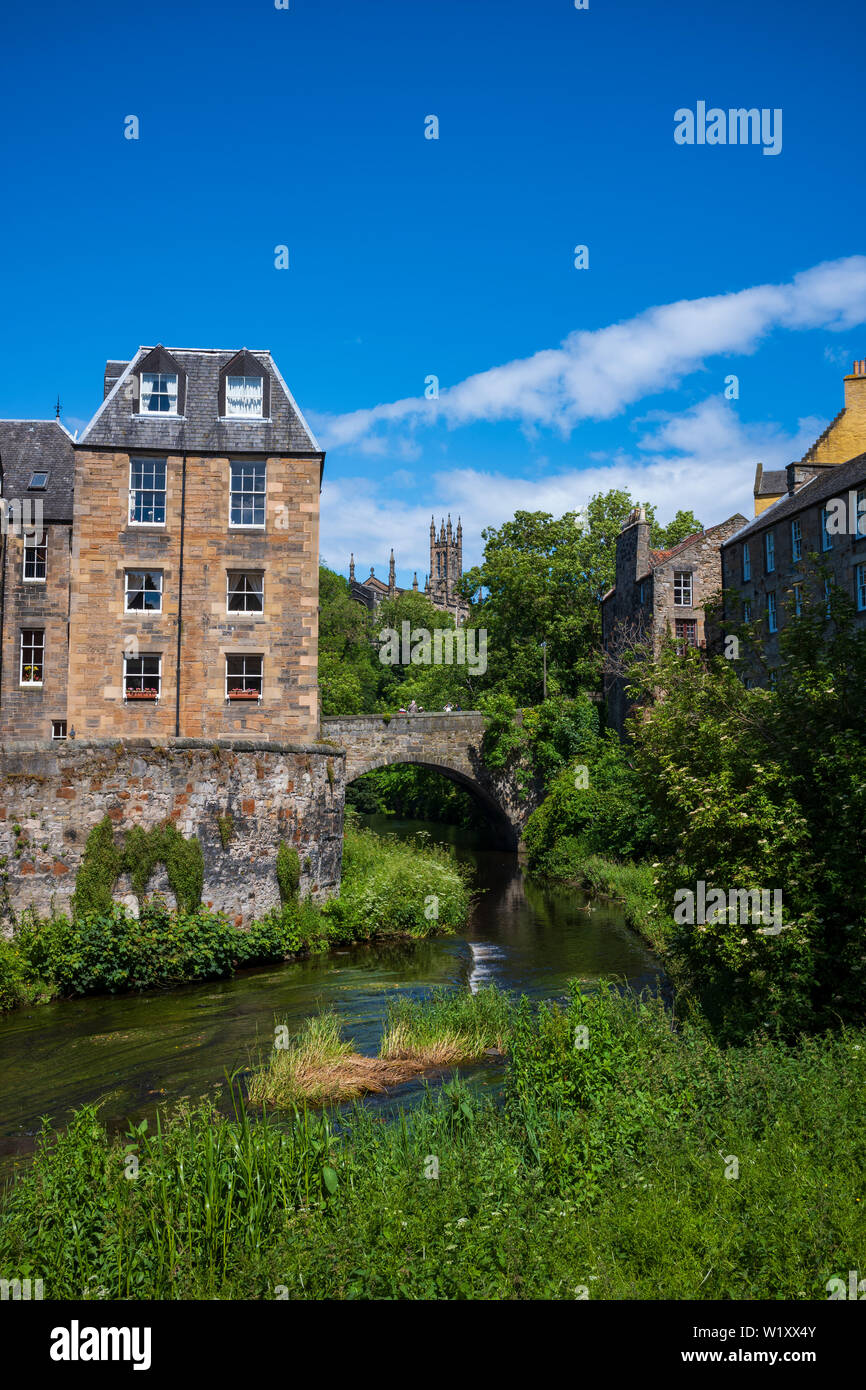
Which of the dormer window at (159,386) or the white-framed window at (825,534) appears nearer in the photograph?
the dormer window at (159,386)

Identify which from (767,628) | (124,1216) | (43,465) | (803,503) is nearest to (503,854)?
(767,628)

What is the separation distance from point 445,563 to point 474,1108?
5697 inches

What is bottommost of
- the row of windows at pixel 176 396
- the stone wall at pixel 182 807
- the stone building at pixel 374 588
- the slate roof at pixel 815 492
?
the stone wall at pixel 182 807

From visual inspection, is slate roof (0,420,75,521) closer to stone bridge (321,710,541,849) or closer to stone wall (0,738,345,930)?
stone bridge (321,710,541,849)

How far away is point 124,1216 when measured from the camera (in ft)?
24.1

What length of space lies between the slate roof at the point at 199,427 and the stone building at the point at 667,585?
17476 mm

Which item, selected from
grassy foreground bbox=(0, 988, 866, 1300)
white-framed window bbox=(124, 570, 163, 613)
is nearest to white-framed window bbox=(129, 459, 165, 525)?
white-framed window bbox=(124, 570, 163, 613)

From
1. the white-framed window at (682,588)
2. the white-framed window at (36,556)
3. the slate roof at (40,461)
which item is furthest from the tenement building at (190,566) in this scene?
the white-framed window at (682,588)

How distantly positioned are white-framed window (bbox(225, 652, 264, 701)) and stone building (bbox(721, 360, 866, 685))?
14663 mm

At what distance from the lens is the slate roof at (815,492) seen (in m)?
29.6

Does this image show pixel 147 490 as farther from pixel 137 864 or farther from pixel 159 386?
pixel 137 864

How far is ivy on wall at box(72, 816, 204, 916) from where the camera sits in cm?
1800

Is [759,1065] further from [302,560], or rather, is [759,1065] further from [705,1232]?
[302,560]

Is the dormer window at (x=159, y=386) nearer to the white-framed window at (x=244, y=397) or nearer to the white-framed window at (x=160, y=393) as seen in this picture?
the white-framed window at (x=160, y=393)
